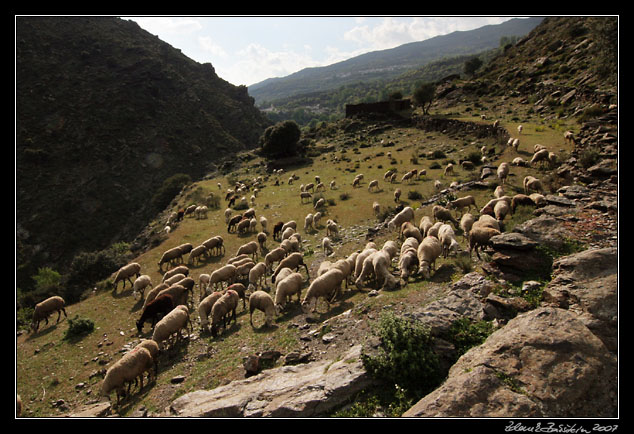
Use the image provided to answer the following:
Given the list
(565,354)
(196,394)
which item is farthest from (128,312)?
(565,354)

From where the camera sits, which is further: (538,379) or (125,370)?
(125,370)

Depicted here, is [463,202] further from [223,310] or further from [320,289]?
[223,310]

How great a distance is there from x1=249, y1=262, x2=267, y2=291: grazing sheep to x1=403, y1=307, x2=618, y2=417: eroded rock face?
38.6ft

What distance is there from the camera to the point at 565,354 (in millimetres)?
5238

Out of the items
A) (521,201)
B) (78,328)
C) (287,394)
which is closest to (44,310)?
(78,328)

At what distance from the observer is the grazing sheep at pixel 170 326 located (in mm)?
11727

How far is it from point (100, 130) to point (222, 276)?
243 feet

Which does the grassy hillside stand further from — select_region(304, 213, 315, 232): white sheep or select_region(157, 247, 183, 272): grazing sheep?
select_region(304, 213, 315, 232): white sheep

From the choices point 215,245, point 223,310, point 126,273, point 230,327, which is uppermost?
point 215,245

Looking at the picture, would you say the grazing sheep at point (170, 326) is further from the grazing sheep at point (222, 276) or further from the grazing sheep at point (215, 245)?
the grazing sheep at point (215, 245)

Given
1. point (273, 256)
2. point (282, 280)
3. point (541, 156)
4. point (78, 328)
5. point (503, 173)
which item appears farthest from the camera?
point (541, 156)

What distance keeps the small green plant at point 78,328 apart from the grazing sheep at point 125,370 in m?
6.73

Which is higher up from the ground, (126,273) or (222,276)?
(222,276)

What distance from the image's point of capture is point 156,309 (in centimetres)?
1373
